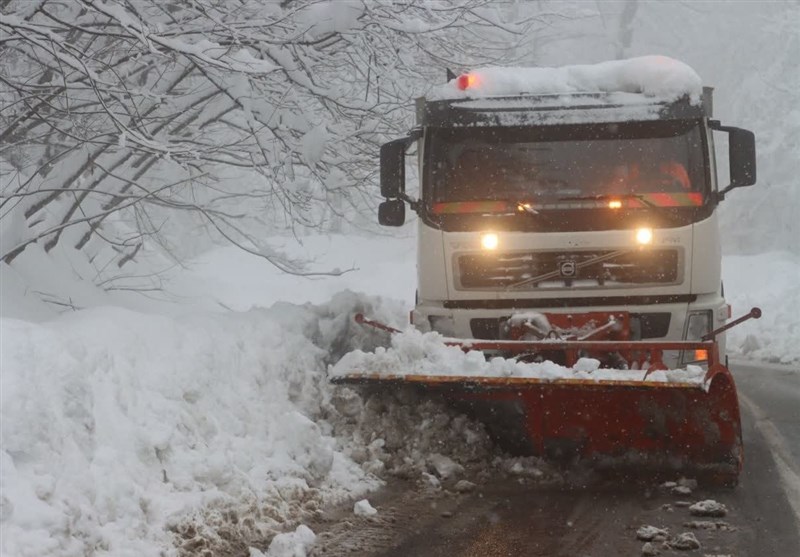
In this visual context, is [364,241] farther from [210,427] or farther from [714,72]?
[210,427]

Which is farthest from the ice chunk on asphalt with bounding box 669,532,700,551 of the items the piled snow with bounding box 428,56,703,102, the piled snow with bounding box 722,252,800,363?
the piled snow with bounding box 722,252,800,363

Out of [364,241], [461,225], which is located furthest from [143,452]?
[364,241]

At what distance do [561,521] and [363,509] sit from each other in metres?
1.11

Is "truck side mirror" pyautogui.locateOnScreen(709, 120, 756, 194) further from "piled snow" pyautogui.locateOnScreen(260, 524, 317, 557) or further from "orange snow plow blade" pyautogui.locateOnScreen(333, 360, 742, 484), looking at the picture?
"piled snow" pyautogui.locateOnScreen(260, 524, 317, 557)

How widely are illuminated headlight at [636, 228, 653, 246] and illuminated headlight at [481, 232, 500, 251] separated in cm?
103

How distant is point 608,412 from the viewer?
22.1 ft

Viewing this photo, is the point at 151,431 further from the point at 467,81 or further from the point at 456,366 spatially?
the point at 467,81

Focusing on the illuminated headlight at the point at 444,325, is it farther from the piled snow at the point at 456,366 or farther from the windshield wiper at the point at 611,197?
the windshield wiper at the point at 611,197

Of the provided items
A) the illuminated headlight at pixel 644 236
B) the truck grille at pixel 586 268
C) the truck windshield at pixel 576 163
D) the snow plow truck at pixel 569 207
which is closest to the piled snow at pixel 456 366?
the snow plow truck at pixel 569 207

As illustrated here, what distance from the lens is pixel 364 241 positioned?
1352 inches

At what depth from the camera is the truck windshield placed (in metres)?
7.69

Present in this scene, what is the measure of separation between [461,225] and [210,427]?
279 centimetres

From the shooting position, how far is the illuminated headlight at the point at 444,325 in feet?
26.3

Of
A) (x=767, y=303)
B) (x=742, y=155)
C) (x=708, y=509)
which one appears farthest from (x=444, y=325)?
(x=767, y=303)
